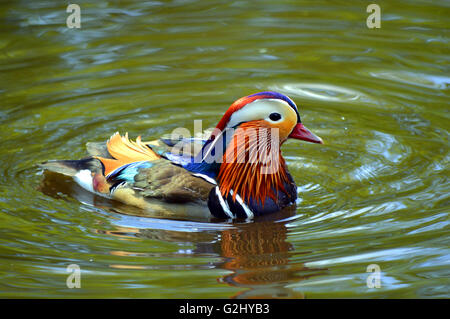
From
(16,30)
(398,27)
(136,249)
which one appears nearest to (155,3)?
(16,30)

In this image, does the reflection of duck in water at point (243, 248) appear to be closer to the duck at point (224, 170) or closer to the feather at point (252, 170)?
the duck at point (224, 170)

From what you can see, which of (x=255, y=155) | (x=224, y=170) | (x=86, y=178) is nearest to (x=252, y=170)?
(x=255, y=155)

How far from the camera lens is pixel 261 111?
7.61 meters

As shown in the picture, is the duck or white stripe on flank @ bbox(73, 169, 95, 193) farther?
white stripe on flank @ bbox(73, 169, 95, 193)

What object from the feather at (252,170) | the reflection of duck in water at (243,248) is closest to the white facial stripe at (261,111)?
the feather at (252,170)

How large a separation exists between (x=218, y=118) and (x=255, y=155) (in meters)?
2.20

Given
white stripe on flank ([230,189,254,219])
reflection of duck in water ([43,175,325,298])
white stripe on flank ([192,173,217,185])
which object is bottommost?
reflection of duck in water ([43,175,325,298])

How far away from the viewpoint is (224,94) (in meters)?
10.6

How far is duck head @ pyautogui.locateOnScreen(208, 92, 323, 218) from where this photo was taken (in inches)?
299

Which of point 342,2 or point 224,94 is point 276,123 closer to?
point 224,94

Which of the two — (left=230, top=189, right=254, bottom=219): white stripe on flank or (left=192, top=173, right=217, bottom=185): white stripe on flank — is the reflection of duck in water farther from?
(left=192, top=173, right=217, bottom=185): white stripe on flank

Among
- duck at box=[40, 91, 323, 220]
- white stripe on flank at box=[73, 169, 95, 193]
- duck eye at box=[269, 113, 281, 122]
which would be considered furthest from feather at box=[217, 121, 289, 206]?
white stripe on flank at box=[73, 169, 95, 193]

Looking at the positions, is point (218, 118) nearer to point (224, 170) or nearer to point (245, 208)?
point (224, 170)

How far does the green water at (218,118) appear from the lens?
21.4ft
